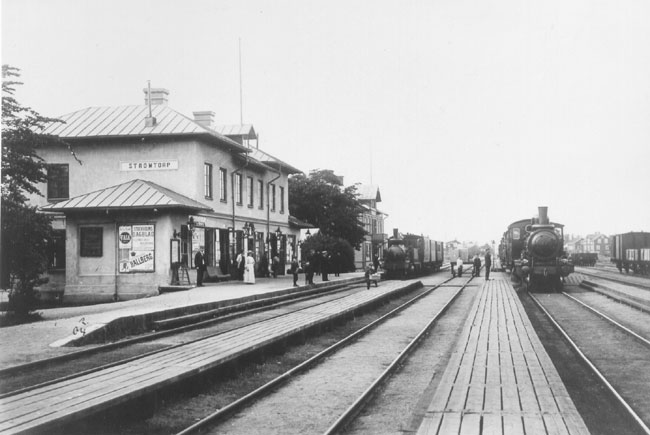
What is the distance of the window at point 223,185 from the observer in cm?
3168

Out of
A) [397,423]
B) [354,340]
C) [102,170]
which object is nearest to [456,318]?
[354,340]

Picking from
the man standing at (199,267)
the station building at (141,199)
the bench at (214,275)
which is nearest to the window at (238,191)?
the station building at (141,199)

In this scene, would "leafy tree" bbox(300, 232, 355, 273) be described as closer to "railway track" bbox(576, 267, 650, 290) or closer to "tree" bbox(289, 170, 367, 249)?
"tree" bbox(289, 170, 367, 249)

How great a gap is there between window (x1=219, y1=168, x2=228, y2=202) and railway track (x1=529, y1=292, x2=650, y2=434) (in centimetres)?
1443

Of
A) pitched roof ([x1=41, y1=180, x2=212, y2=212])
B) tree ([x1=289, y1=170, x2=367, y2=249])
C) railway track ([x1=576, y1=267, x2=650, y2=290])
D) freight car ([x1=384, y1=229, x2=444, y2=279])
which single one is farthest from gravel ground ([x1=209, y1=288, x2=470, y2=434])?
tree ([x1=289, y1=170, x2=367, y2=249])

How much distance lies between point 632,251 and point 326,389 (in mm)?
43807

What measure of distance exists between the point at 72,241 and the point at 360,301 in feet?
41.6

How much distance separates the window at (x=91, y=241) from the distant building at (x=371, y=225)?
43570mm

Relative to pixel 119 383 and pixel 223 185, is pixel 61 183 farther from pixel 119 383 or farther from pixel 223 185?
pixel 119 383

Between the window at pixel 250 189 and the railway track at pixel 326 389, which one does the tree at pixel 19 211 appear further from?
the window at pixel 250 189

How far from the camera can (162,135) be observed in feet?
94.7

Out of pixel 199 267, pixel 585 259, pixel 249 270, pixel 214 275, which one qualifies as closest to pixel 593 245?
pixel 585 259

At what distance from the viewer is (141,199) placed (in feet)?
86.5

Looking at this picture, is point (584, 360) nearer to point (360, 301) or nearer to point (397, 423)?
point (397, 423)
